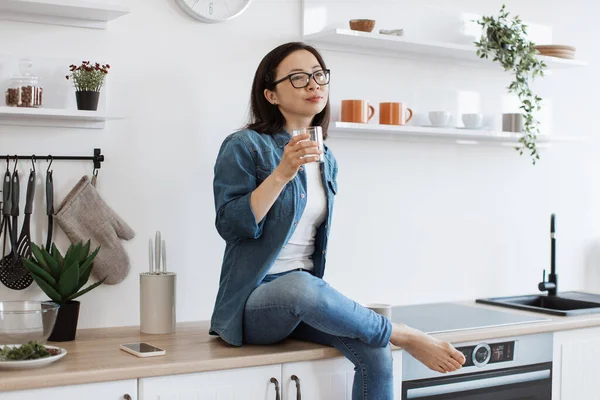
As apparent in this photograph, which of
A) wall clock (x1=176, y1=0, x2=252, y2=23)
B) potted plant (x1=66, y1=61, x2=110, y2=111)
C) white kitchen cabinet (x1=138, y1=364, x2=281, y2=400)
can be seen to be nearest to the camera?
white kitchen cabinet (x1=138, y1=364, x2=281, y2=400)

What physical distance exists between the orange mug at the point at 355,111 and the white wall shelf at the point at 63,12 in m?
0.85

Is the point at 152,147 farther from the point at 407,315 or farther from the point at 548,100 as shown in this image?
the point at 548,100

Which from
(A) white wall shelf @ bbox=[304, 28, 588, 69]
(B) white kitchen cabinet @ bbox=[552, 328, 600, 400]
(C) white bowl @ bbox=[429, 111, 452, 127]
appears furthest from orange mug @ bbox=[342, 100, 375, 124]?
(B) white kitchen cabinet @ bbox=[552, 328, 600, 400]

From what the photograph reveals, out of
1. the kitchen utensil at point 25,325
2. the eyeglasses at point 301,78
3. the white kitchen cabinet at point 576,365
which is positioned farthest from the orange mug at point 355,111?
the kitchen utensil at point 25,325

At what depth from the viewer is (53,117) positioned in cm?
233

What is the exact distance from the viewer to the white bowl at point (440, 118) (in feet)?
9.80

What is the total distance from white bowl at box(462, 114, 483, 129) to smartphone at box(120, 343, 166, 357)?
1.57 m

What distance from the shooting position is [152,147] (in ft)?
8.35

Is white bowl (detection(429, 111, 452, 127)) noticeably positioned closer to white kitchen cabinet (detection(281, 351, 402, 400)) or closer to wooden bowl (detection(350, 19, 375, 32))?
wooden bowl (detection(350, 19, 375, 32))

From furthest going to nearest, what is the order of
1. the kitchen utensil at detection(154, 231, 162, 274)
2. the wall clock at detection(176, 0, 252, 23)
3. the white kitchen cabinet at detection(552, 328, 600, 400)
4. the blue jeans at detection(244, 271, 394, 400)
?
the white kitchen cabinet at detection(552, 328, 600, 400)
the wall clock at detection(176, 0, 252, 23)
the kitchen utensil at detection(154, 231, 162, 274)
the blue jeans at detection(244, 271, 394, 400)

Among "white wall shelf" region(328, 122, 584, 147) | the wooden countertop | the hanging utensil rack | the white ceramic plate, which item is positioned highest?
"white wall shelf" region(328, 122, 584, 147)

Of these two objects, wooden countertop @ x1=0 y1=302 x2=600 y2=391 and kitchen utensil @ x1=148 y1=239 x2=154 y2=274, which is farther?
kitchen utensil @ x1=148 y1=239 x2=154 y2=274

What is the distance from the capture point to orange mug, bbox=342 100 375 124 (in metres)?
2.79

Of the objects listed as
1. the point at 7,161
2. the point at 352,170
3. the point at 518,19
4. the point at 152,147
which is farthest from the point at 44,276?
the point at 518,19
